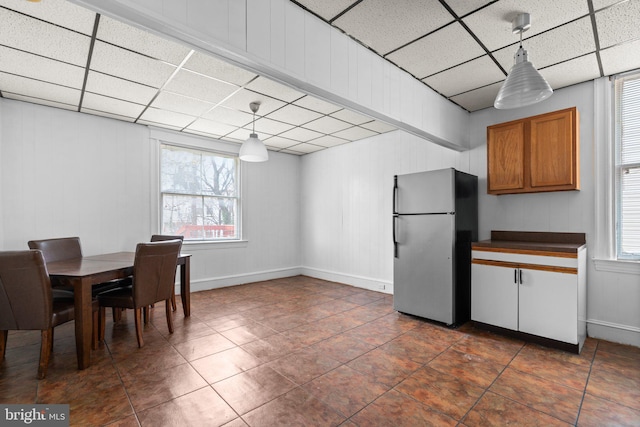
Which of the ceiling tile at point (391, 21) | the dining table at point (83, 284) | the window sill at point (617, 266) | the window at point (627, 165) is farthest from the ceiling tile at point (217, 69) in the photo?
the window sill at point (617, 266)

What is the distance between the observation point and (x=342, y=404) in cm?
198

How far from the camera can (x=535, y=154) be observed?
322 centimetres

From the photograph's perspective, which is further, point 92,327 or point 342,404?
point 92,327

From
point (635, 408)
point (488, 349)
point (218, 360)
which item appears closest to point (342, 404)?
point (218, 360)

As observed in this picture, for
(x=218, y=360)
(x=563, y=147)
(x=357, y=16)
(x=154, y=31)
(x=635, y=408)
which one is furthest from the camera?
(x=563, y=147)

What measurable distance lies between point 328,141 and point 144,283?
3.70m

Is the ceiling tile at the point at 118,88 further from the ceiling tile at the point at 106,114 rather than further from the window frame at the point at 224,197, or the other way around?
the window frame at the point at 224,197

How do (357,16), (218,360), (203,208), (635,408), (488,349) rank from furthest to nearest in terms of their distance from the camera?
(203,208), (488,349), (218,360), (357,16), (635,408)

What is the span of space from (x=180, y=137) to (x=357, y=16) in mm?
3723

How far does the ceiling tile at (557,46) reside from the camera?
2.36m

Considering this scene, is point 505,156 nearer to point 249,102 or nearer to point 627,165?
point 627,165

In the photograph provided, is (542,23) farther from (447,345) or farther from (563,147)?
(447,345)

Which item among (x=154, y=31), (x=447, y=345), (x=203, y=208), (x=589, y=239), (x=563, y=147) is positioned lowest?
(x=447, y=345)

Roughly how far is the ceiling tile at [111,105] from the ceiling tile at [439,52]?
126 inches
